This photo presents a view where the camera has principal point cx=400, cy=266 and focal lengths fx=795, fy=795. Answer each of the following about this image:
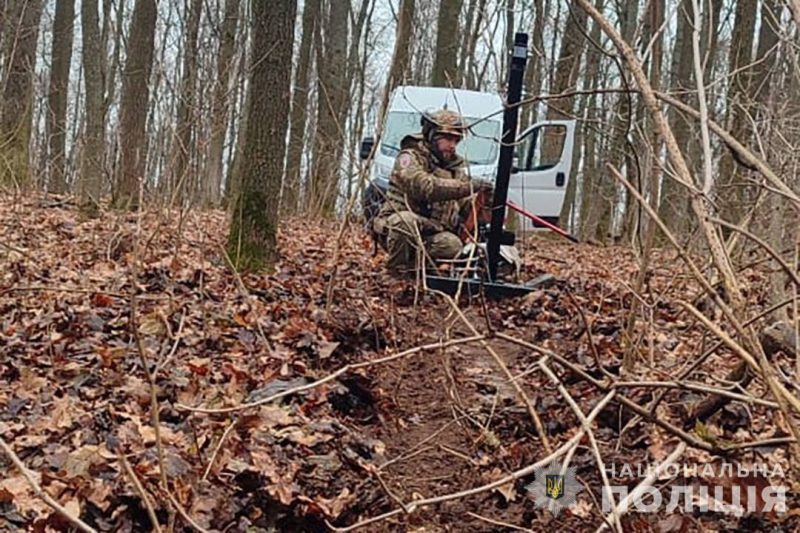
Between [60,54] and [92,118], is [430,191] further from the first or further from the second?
[60,54]

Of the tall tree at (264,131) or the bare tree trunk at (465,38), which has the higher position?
the bare tree trunk at (465,38)

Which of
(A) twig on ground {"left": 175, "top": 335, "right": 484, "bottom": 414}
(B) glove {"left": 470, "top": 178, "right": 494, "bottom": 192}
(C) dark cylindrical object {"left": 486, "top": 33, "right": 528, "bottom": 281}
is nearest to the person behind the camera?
(A) twig on ground {"left": 175, "top": 335, "right": 484, "bottom": 414}

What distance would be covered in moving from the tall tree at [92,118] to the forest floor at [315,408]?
3201 millimetres

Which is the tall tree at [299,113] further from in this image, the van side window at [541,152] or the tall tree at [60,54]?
the van side window at [541,152]

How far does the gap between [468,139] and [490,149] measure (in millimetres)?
429

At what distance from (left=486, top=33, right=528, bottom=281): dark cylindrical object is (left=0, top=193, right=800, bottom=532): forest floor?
0.55 metres

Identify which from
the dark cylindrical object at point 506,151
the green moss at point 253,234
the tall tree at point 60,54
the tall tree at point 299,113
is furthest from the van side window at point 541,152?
the tall tree at point 60,54

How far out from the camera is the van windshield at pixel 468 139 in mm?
10031

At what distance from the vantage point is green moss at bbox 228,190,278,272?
254 inches

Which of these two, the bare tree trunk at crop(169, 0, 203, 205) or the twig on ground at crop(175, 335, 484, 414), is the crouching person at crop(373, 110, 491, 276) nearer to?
the bare tree trunk at crop(169, 0, 203, 205)

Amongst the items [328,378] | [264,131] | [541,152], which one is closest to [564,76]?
[541,152]

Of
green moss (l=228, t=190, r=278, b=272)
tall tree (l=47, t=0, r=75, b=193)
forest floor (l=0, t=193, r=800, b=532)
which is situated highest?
tall tree (l=47, t=0, r=75, b=193)

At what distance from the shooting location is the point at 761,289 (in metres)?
4.75

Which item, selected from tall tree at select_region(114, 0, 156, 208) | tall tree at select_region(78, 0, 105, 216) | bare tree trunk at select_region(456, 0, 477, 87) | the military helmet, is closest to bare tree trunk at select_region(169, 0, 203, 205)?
tall tree at select_region(114, 0, 156, 208)
